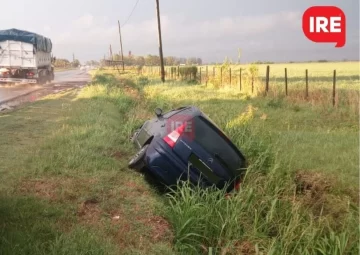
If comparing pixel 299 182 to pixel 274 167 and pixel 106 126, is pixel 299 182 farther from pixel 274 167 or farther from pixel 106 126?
pixel 106 126

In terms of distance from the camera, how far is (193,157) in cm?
507

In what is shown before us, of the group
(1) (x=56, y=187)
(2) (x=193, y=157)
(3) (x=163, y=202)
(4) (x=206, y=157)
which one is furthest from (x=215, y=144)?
(1) (x=56, y=187)

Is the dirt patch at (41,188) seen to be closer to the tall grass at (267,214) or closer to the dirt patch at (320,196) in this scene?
the tall grass at (267,214)

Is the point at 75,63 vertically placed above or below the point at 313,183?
above

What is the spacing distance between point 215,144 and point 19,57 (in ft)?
73.6

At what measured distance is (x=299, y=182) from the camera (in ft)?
20.2

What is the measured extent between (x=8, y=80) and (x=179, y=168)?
21.8 m

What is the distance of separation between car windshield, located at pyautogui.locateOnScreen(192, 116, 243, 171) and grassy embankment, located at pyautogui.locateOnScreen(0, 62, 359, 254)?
0.37 meters

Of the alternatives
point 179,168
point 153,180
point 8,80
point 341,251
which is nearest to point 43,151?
point 153,180

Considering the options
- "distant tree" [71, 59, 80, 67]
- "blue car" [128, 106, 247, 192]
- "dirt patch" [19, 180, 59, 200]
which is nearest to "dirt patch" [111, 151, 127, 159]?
"blue car" [128, 106, 247, 192]

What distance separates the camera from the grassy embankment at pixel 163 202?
3.86 meters

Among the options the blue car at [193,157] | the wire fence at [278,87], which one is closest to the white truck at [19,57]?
the wire fence at [278,87]

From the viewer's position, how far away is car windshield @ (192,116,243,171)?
17.1 feet

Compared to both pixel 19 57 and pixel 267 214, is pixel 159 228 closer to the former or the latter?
pixel 267 214
